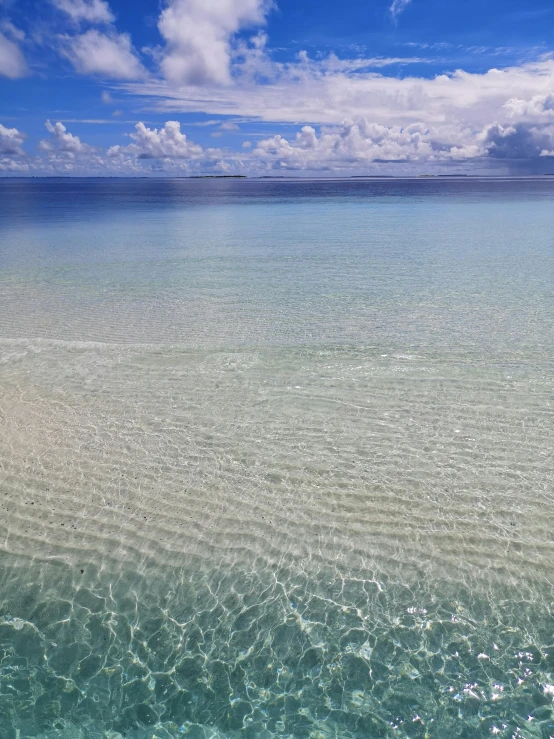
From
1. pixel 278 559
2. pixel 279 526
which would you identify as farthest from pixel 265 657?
pixel 279 526

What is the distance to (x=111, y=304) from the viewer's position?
21.9m

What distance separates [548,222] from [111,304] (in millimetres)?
44505

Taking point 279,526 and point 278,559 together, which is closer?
point 278,559

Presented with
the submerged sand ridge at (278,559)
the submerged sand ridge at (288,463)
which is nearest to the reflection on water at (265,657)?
the submerged sand ridge at (278,559)

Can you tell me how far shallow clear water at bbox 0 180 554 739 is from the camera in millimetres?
5789

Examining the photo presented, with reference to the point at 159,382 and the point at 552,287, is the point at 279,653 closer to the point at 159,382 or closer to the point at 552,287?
the point at 159,382

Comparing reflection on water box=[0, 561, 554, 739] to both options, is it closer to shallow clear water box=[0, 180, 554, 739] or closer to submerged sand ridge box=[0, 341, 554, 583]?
shallow clear water box=[0, 180, 554, 739]

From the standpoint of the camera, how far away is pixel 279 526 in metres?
8.37

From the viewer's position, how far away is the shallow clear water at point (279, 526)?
5.79 metres

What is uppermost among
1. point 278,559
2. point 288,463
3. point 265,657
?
point 288,463

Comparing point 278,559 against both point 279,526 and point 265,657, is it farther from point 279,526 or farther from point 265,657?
point 265,657

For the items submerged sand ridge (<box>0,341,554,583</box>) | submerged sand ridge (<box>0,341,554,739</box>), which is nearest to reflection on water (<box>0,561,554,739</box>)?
submerged sand ridge (<box>0,341,554,739</box>)

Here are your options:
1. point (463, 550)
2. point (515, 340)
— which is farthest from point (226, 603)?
point (515, 340)

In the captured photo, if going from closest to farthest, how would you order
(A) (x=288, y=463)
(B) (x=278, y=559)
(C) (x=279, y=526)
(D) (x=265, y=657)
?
(D) (x=265, y=657) < (B) (x=278, y=559) < (C) (x=279, y=526) < (A) (x=288, y=463)
